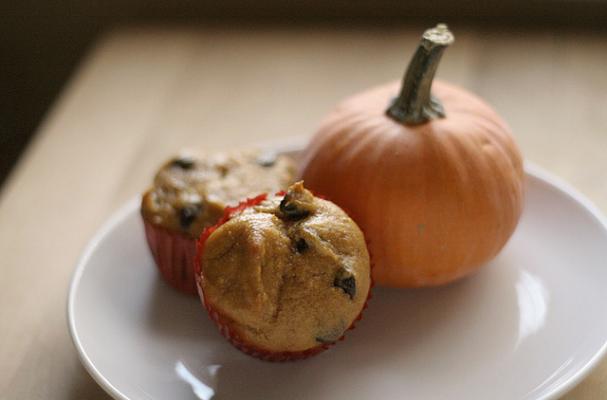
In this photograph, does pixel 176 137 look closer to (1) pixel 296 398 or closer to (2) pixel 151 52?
(2) pixel 151 52

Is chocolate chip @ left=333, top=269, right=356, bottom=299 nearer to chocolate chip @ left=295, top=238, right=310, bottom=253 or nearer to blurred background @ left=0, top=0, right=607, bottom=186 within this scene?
chocolate chip @ left=295, top=238, right=310, bottom=253

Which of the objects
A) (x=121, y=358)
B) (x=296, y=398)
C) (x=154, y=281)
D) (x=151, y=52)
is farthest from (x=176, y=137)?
(x=296, y=398)

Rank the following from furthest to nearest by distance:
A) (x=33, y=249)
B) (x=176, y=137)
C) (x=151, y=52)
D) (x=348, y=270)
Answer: (x=151, y=52)
(x=176, y=137)
(x=33, y=249)
(x=348, y=270)

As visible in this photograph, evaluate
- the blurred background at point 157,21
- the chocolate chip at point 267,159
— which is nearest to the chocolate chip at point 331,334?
the chocolate chip at point 267,159

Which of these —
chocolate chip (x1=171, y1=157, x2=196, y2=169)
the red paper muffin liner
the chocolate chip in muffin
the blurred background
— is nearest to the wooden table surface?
the blurred background

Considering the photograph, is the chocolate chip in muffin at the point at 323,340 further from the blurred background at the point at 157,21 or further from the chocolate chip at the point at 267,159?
the blurred background at the point at 157,21

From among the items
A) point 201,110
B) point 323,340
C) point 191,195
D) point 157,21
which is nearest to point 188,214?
point 191,195

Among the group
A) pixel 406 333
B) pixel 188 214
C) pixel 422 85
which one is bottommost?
pixel 406 333

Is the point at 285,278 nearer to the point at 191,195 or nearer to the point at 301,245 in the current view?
the point at 301,245
